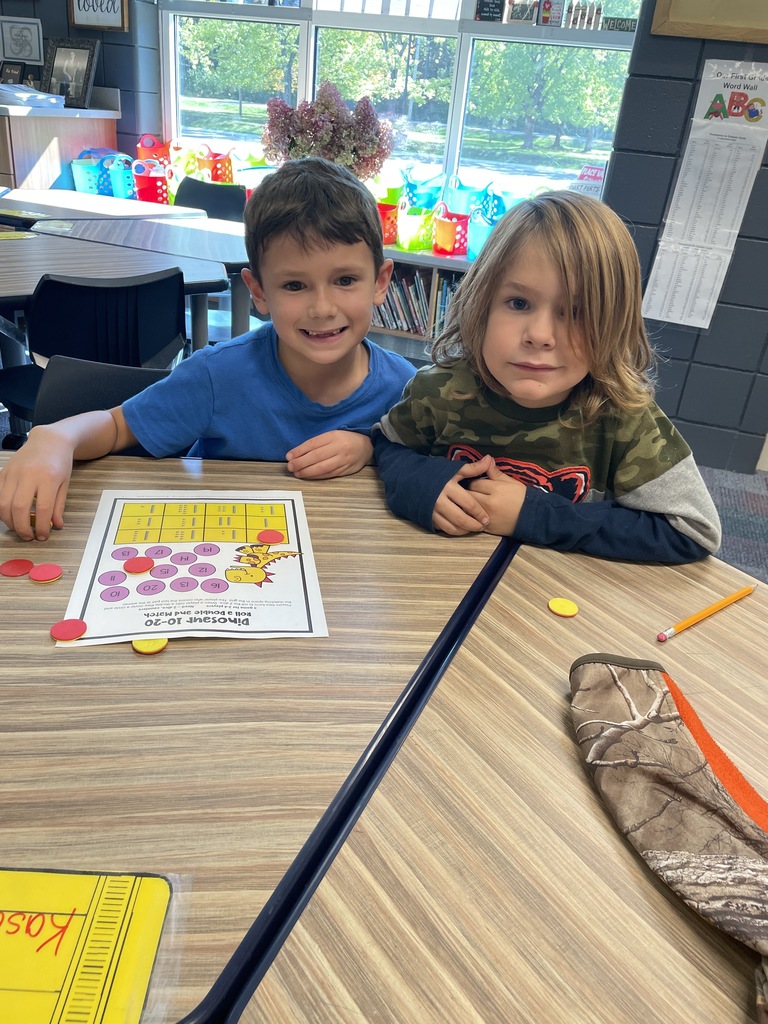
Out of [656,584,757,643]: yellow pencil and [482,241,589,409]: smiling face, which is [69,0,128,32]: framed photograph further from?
[656,584,757,643]: yellow pencil

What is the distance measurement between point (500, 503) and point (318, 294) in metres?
0.43

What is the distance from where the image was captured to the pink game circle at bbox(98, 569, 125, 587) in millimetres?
722

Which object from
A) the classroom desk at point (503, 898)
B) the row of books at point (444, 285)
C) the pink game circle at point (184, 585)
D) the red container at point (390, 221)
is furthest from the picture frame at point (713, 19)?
the pink game circle at point (184, 585)

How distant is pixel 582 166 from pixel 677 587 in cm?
309

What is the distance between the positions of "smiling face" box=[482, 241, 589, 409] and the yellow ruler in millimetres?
689

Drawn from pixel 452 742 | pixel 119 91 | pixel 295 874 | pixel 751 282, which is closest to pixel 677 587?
pixel 452 742

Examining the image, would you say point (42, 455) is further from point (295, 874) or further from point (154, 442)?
point (295, 874)

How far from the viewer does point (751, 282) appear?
8.62 feet

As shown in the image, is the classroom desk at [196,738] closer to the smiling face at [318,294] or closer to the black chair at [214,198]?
the smiling face at [318,294]

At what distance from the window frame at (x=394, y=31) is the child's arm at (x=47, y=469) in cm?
306

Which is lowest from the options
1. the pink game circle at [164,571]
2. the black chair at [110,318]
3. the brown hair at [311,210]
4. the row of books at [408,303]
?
the row of books at [408,303]

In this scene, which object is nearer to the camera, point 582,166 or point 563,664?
point 563,664

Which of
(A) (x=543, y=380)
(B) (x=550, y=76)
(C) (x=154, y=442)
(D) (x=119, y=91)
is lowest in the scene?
(C) (x=154, y=442)

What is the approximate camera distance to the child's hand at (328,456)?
102 centimetres
